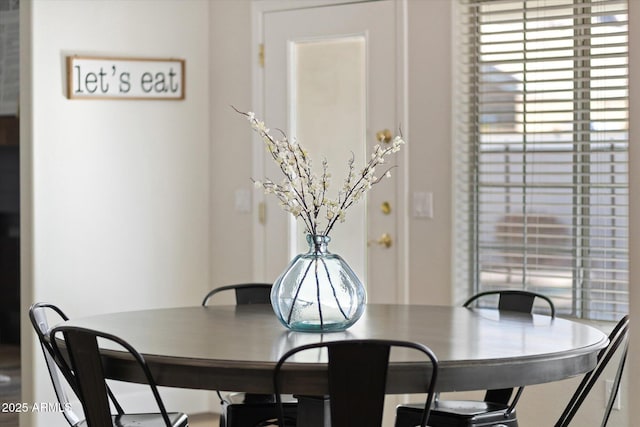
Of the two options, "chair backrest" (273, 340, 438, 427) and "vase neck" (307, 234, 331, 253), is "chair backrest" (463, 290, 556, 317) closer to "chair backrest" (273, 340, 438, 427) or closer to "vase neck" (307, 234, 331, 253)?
"vase neck" (307, 234, 331, 253)

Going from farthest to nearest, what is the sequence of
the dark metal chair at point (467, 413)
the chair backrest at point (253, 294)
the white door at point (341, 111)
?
the white door at point (341, 111)
the chair backrest at point (253, 294)
the dark metal chair at point (467, 413)

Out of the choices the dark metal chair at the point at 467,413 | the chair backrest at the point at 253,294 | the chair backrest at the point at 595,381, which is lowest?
the dark metal chair at the point at 467,413

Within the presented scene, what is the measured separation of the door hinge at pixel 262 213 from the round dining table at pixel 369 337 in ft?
5.62

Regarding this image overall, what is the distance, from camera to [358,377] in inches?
92.3

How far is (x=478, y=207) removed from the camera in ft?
14.3

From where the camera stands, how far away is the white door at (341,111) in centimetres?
454

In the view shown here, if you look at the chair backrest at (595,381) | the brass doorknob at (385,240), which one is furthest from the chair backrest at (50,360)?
the brass doorknob at (385,240)

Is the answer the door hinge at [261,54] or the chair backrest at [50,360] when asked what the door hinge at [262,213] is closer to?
the door hinge at [261,54]

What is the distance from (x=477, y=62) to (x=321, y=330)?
1.96 metres

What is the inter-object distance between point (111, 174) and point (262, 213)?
817 millimetres

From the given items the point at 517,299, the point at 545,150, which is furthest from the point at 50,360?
the point at 545,150

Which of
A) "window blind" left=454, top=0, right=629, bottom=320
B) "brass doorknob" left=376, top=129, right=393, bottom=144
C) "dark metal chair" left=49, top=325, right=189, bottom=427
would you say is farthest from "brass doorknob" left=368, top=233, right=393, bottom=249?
"dark metal chair" left=49, top=325, right=189, bottom=427

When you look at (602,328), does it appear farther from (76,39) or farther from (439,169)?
(76,39)

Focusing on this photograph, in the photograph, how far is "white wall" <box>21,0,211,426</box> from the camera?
4.43 meters
